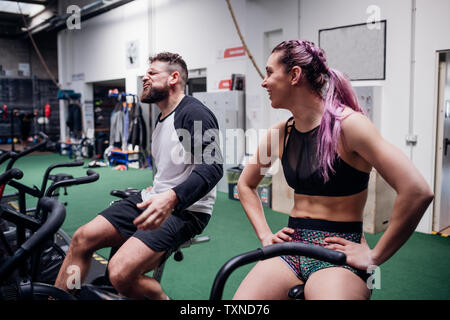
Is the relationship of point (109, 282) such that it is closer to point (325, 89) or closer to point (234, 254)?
point (325, 89)

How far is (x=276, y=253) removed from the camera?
994 mm

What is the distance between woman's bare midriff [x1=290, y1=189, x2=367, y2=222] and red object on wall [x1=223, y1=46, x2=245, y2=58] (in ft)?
16.6

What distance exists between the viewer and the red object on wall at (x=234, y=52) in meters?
6.11

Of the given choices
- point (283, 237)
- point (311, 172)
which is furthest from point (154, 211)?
point (311, 172)

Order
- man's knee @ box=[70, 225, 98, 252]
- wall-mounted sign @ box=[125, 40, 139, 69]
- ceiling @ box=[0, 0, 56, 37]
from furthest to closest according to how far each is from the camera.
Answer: ceiling @ box=[0, 0, 56, 37] < wall-mounted sign @ box=[125, 40, 139, 69] < man's knee @ box=[70, 225, 98, 252]

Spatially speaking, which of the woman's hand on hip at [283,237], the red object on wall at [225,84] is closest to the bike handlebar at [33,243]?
the woman's hand on hip at [283,237]

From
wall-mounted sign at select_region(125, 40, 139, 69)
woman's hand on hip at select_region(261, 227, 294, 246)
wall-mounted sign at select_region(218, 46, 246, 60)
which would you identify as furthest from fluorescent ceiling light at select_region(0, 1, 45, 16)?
woman's hand on hip at select_region(261, 227, 294, 246)

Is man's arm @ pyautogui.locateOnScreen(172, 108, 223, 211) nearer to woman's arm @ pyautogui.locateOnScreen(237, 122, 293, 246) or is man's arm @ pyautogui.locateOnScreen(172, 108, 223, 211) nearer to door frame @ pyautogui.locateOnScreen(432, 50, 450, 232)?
woman's arm @ pyautogui.locateOnScreen(237, 122, 293, 246)

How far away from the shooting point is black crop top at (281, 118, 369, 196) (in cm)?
129

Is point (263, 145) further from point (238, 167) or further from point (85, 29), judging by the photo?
point (85, 29)

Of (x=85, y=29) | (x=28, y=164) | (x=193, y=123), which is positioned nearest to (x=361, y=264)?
(x=193, y=123)

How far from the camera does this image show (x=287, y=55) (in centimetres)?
134

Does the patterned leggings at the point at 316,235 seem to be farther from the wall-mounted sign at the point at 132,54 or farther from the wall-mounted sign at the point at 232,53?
the wall-mounted sign at the point at 132,54

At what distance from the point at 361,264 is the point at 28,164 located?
379 inches
